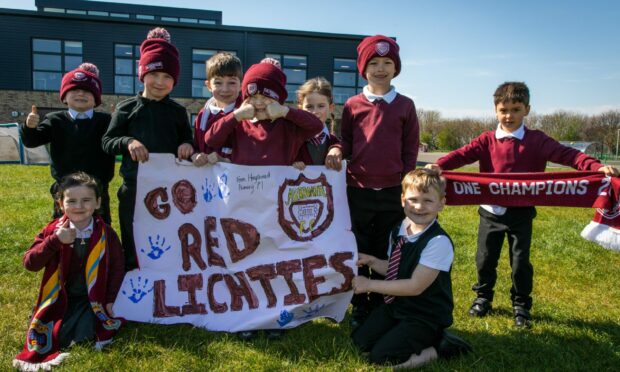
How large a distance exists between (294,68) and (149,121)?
81.9 feet

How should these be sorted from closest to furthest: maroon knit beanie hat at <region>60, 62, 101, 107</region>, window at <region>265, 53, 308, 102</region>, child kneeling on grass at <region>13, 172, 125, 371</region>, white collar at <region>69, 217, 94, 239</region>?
child kneeling on grass at <region>13, 172, 125, 371</region> < white collar at <region>69, 217, 94, 239</region> < maroon knit beanie hat at <region>60, 62, 101, 107</region> < window at <region>265, 53, 308, 102</region>

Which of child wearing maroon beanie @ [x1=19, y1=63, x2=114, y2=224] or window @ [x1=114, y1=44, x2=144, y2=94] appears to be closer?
child wearing maroon beanie @ [x1=19, y1=63, x2=114, y2=224]

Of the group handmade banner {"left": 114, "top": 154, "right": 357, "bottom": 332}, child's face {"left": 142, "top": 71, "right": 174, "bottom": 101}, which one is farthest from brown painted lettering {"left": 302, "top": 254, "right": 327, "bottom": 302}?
child's face {"left": 142, "top": 71, "right": 174, "bottom": 101}

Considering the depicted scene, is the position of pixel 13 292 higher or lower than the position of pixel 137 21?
lower

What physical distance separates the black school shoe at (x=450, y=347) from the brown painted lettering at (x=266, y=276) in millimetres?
1252

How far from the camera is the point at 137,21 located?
2591 centimetres

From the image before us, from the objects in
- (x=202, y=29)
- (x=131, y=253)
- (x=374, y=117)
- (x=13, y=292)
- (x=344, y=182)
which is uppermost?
(x=202, y=29)

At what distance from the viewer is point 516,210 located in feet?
13.0

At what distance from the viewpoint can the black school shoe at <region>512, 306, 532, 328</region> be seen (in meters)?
3.92

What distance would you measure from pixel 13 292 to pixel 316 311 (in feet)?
9.27

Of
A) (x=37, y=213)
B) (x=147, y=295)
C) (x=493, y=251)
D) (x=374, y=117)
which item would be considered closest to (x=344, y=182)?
(x=374, y=117)

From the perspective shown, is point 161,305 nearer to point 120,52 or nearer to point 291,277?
point 291,277

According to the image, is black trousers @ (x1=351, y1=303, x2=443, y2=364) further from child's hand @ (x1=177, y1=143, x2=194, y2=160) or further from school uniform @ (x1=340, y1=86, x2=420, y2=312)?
child's hand @ (x1=177, y1=143, x2=194, y2=160)

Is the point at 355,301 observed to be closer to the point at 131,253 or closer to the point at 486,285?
the point at 486,285
